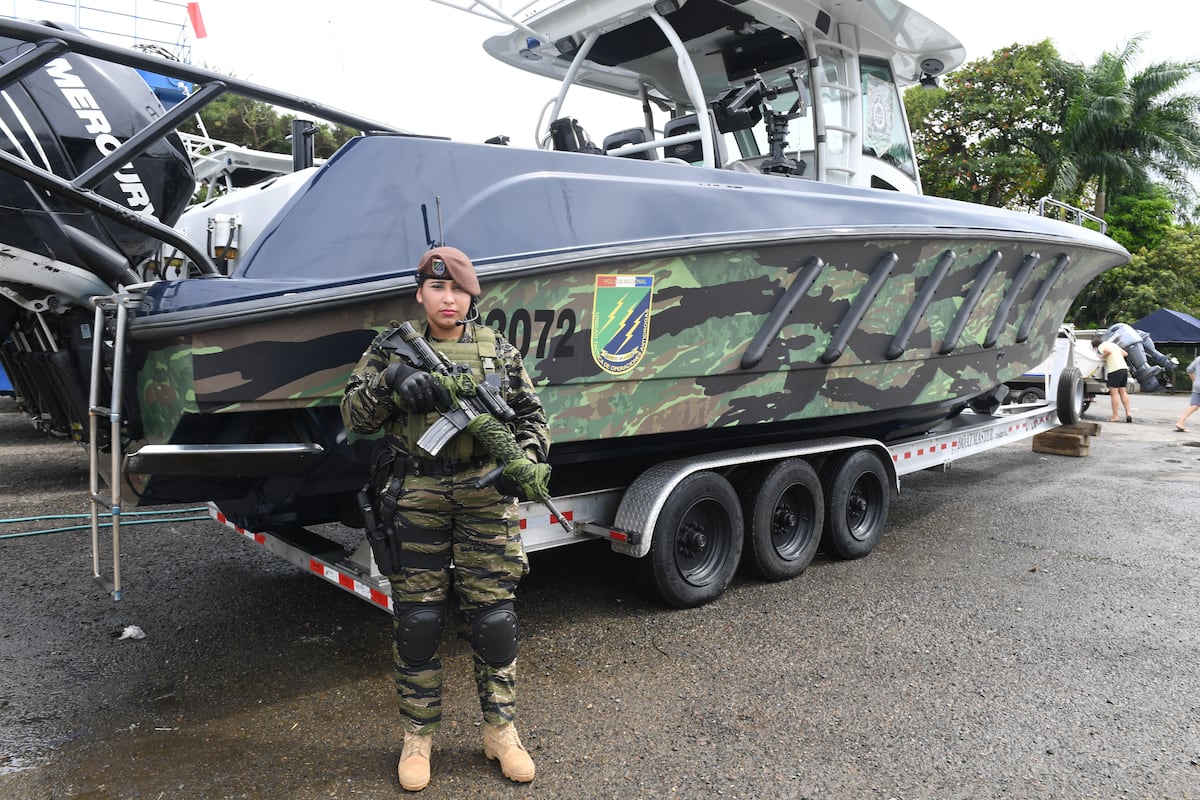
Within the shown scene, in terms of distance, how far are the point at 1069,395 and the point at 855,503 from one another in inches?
182

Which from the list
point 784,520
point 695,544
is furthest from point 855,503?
point 695,544

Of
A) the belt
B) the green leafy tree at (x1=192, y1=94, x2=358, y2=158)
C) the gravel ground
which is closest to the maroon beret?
the belt

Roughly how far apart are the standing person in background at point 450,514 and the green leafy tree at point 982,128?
2201cm

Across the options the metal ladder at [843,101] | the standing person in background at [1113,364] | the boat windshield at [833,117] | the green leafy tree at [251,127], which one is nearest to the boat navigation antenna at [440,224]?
the boat windshield at [833,117]

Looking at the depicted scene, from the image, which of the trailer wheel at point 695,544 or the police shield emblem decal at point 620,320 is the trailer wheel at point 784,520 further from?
the police shield emblem decal at point 620,320

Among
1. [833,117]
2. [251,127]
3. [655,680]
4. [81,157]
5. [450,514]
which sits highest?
[251,127]

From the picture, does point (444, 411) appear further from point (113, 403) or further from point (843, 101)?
point (843, 101)

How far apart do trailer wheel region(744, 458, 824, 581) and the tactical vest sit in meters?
2.14

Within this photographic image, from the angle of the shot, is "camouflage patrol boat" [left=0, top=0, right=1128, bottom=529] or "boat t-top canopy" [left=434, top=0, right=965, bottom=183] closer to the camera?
"camouflage patrol boat" [left=0, top=0, right=1128, bottom=529]

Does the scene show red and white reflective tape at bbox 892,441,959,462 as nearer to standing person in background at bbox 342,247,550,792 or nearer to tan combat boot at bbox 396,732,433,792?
standing person in background at bbox 342,247,550,792

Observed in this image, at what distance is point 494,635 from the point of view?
259 cm

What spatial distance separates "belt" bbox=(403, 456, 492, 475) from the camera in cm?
257

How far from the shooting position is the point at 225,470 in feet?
8.95

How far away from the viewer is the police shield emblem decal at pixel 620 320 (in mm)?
3293
